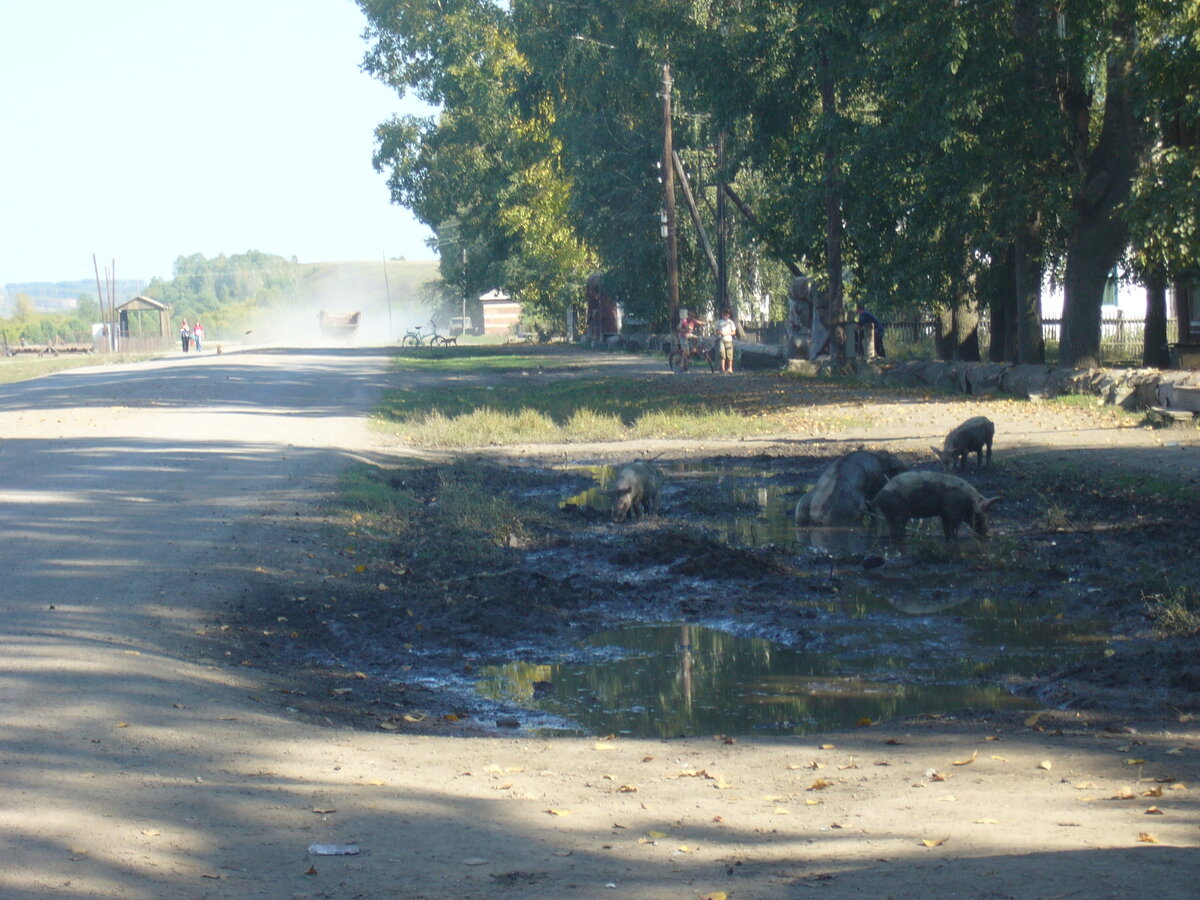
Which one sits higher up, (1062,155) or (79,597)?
(1062,155)

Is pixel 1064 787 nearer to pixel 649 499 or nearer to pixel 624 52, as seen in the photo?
pixel 649 499

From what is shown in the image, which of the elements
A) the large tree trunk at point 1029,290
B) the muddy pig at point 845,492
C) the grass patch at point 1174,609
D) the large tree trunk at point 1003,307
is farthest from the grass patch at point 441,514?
the large tree trunk at point 1003,307

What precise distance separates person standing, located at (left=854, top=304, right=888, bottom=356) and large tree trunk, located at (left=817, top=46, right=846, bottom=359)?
2.54 meters

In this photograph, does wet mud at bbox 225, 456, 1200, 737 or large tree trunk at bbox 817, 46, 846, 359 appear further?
large tree trunk at bbox 817, 46, 846, 359

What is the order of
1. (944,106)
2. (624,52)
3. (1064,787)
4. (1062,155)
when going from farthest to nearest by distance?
(624,52) → (1062,155) → (944,106) → (1064,787)

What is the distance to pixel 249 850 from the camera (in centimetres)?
449

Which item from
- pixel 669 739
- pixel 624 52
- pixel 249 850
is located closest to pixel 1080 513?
pixel 669 739

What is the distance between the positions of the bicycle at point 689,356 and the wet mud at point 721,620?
881 inches

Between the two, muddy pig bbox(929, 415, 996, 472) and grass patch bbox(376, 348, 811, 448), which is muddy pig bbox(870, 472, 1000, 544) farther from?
grass patch bbox(376, 348, 811, 448)

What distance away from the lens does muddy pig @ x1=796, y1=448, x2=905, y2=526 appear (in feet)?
40.8

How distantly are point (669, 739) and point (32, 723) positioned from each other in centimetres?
307

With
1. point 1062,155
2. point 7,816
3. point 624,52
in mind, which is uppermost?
point 624,52

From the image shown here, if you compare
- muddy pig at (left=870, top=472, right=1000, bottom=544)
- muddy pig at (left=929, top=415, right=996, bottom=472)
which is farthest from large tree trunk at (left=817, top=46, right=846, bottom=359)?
muddy pig at (left=870, top=472, right=1000, bottom=544)

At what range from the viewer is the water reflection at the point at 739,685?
7094mm
